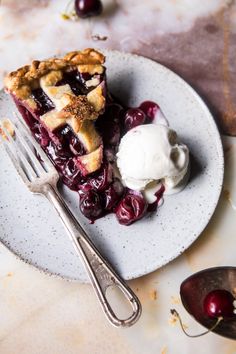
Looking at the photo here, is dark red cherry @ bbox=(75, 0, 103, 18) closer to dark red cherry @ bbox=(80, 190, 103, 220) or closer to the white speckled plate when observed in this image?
the white speckled plate

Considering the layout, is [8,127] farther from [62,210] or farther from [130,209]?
[130,209]

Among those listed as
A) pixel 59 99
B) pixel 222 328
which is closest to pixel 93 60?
pixel 59 99

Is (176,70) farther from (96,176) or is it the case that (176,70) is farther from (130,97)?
(96,176)

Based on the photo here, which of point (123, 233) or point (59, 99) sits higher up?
point (59, 99)

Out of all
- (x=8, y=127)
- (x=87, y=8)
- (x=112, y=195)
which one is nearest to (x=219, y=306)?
(x=112, y=195)

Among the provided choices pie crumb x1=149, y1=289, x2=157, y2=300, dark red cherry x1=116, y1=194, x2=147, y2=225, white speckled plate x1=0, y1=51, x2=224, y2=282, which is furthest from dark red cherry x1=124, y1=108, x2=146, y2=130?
pie crumb x1=149, y1=289, x2=157, y2=300
